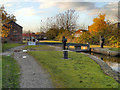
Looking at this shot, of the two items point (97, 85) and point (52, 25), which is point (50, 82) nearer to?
point (97, 85)

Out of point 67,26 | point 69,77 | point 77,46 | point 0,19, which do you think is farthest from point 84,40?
point 69,77

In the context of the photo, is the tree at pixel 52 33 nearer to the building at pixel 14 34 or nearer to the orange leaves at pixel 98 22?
the orange leaves at pixel 98 22

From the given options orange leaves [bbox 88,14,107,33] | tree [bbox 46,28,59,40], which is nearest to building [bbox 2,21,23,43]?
tree [bbox 46,28,59,40]

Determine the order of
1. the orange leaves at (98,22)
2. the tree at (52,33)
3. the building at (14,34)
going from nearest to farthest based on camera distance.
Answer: the building at (14,34)
the orange leaves at (98,22)
the tree at (52,33)

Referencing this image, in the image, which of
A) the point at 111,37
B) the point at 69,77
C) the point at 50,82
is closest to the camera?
the point at 50,82

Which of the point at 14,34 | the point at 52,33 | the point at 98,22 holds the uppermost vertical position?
the point at 98,22

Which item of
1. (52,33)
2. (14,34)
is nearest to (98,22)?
(52,33)

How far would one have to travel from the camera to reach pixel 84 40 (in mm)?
31109

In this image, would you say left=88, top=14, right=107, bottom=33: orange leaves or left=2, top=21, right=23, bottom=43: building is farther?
left=88, top=14, right=107, bottom=33: orange leaves

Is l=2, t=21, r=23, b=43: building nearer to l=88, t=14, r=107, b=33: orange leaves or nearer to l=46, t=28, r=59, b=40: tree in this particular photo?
l=46, t=28, r=59, b=40: tree

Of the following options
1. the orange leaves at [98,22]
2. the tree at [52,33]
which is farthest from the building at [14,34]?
the orange leaves at [98,22]

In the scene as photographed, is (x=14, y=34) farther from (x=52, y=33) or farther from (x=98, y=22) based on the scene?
(x=98, y=22)

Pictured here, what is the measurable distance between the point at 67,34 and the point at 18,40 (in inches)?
665

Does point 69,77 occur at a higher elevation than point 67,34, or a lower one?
lower
